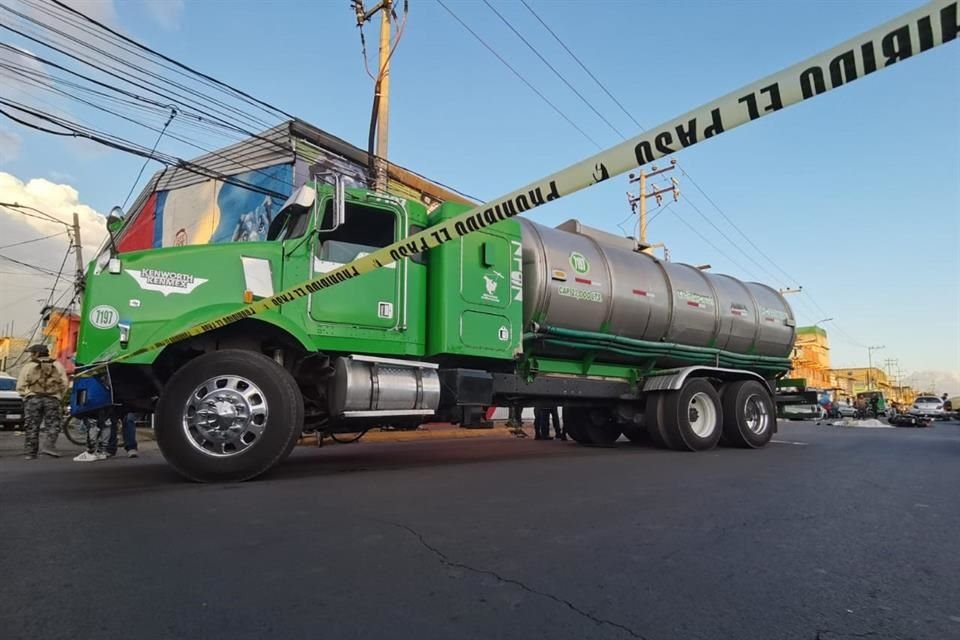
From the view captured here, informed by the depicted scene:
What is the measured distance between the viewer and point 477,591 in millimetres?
2463

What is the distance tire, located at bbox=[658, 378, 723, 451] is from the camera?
8.45 metres

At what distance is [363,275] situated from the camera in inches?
246

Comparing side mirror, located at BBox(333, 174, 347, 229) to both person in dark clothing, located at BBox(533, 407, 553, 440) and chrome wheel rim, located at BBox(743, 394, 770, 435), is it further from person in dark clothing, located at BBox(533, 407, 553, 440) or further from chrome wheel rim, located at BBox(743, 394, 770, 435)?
person in dark clothing, located at BBox(533, 407, 553, 440)

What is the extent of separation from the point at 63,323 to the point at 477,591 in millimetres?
30170

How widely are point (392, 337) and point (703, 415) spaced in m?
5.46

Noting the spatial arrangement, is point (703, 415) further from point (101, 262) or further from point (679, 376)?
point (101, 262)

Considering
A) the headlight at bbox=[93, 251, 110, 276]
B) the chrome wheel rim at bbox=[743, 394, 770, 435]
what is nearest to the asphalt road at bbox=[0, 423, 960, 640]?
the headlight at bbox=[93, 251, 110, 276]

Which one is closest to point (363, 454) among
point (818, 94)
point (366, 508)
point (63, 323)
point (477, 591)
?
point (366, 508)

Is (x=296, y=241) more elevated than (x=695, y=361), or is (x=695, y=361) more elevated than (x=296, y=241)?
(x=296, y=241)

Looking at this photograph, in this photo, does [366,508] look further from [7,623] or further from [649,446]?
[649,446]

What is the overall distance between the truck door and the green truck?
17mm

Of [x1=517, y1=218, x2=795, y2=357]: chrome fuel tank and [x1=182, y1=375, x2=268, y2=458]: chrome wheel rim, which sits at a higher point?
[x1=517, y1=218, x2=795, y2=357]: chrome fuel tank

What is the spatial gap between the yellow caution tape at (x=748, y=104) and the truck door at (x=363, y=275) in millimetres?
1829

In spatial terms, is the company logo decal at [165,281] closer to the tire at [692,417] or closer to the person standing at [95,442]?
the person standing at [95,442]
